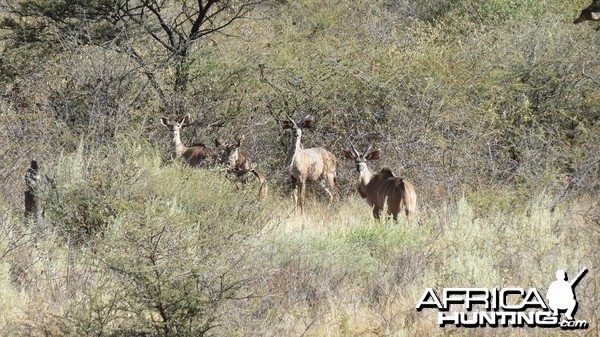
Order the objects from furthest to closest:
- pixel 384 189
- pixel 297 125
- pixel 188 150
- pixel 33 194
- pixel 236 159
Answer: pixel 188 150 → pixel 297 125 → pixel 236 159 → pixel 384 189 → pixel 33 194

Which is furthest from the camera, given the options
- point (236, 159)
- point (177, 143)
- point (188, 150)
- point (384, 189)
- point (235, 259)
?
point (177, 143)

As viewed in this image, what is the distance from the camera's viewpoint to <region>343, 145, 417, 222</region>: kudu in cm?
1135

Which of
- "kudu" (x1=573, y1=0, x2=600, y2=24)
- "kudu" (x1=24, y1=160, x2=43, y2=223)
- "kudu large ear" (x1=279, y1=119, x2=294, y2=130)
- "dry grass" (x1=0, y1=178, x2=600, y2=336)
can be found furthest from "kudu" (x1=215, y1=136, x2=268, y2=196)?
"kudu" (x1=573, y1=0, x2=600, y2=24)

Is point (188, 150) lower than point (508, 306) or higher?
higher

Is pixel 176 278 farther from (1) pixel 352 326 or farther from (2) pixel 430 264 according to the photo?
(2) pixel 430 264

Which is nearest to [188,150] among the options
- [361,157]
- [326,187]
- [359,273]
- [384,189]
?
[326,187]

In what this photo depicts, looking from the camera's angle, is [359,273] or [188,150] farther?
[188,150]

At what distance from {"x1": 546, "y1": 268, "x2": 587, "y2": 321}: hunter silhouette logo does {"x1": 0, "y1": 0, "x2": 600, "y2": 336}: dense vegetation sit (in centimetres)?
16

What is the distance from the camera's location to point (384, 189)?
11.8 m

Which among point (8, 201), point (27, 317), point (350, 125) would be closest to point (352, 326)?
point (27, 317)

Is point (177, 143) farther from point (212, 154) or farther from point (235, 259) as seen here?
point (235, 259)

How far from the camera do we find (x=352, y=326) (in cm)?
761

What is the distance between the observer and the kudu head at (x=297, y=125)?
1438 cm

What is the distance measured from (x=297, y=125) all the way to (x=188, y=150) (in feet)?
5.33
